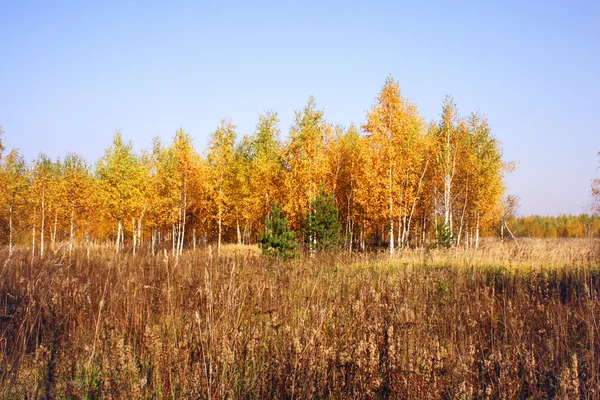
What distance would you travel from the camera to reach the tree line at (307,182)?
24.1m

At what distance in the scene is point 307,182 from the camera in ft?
90.4

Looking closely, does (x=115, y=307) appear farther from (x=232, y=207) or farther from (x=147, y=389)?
(x=232, y=207)

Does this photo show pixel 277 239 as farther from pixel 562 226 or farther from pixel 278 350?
pixel 562 226

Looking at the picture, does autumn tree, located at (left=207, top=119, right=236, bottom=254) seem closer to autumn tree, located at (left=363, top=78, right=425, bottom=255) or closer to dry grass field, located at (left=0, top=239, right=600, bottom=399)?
autumn tree, located at (left=363, top=78, right=425, bottom=255)

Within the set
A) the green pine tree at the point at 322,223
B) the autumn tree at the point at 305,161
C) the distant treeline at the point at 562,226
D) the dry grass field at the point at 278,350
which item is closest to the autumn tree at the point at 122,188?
the autumn tree at the point at 305,161

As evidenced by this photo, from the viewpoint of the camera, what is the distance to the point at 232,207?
1494 inches

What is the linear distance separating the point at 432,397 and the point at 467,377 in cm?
58

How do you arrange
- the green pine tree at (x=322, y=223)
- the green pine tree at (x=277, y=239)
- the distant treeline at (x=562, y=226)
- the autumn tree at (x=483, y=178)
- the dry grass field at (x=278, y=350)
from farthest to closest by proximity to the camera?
the distant treeline at (x=562, y=226)
the autumn tree at (x=483, y=178)
the green pine tree at (x=322, y=223)
the green pine tree at (x=277, y=239)
the dry grass field at (x=278, y=350)

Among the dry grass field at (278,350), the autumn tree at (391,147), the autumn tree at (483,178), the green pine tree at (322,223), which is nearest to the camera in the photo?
the dry grass field at (278,350)

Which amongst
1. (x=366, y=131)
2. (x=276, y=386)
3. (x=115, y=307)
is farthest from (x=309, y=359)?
(x=366, y=131)

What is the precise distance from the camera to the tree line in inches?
949

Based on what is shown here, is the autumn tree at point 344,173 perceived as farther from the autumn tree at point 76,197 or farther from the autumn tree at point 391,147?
the autumn tree at point 76,197

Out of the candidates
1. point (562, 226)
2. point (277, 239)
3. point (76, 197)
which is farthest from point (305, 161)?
point (562, 226)

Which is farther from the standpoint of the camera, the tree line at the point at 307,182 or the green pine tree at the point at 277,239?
the tree line at the point at 307,182
